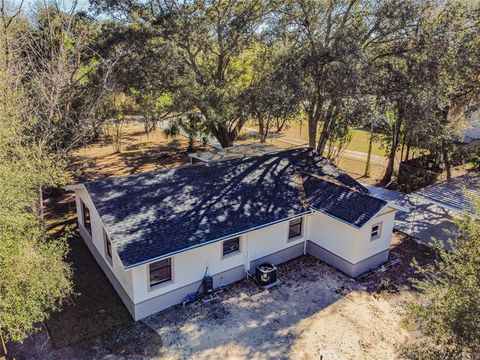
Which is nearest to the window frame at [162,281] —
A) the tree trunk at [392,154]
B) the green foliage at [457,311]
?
the green foliage at [457,311]

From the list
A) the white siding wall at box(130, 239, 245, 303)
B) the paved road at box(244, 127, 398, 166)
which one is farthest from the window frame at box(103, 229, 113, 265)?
the paved road at box(244, 127, 398, 166)

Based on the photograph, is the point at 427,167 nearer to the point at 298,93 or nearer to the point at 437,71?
the point at 437,71

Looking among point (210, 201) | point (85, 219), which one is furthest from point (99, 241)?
point (210, 201)

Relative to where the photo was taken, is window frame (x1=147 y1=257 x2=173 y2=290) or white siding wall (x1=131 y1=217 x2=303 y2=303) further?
window frame (x1=147 y1=257 x2=173 y2=290)

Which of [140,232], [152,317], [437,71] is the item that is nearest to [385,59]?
[437,71]

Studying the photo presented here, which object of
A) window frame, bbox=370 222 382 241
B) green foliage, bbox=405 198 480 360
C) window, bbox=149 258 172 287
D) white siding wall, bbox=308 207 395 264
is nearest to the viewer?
green foliage, bbox=405 198 480 360

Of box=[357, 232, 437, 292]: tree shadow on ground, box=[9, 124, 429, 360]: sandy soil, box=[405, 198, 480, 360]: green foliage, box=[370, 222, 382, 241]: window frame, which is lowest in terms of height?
box=[9, 124, 429, 360]: sandy soil

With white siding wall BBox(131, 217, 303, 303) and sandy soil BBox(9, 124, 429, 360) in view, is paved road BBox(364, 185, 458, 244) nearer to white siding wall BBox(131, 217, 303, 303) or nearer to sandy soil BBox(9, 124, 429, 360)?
sandy soil BBox(9, 124, 429, 360)
